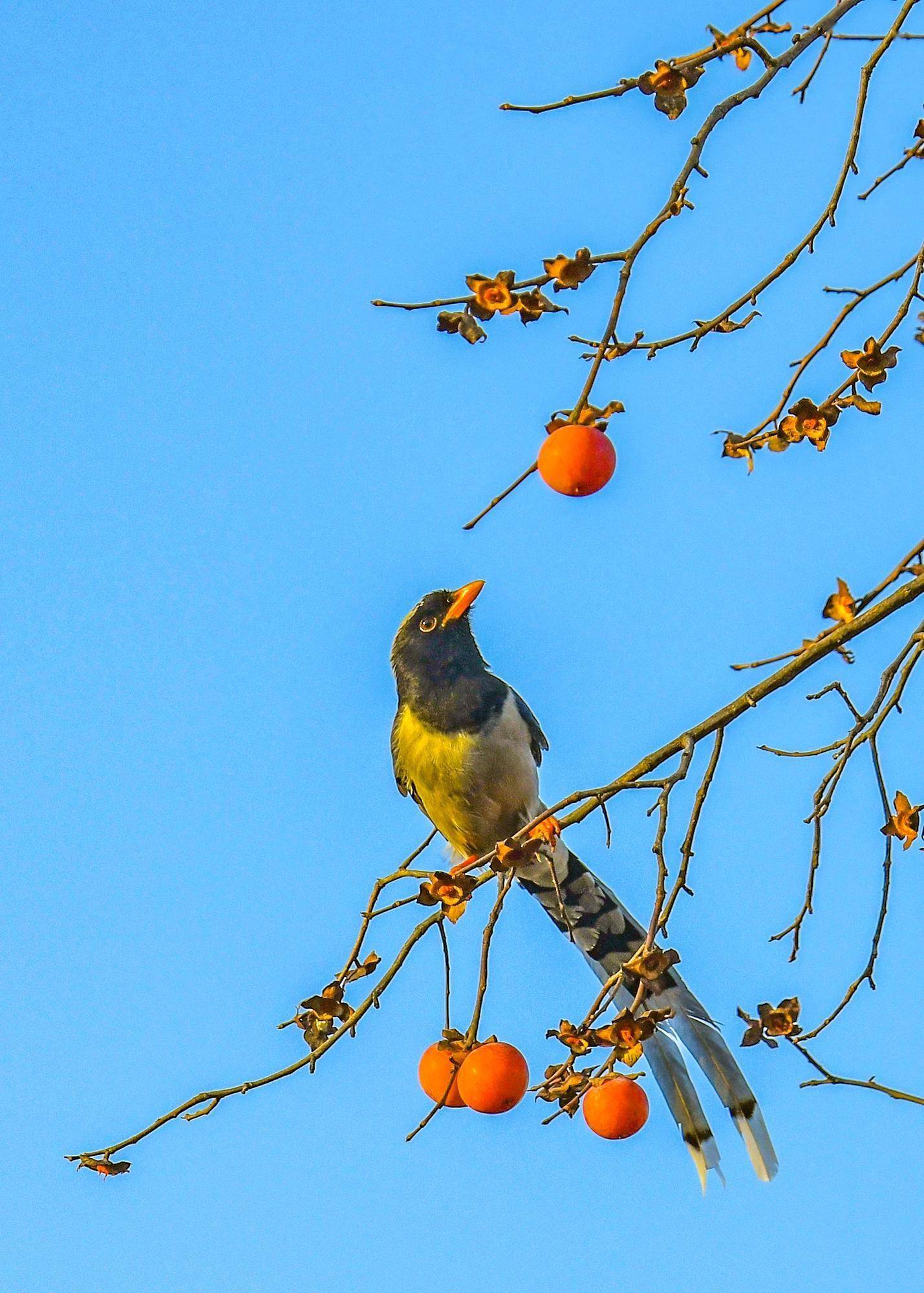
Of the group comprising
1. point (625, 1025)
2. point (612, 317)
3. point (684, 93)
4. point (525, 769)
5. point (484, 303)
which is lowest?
point (625, 1025)

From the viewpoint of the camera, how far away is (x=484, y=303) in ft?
9.57

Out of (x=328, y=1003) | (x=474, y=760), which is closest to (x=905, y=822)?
(x=328, y=1003)

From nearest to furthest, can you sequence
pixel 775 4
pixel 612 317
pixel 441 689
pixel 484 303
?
pixel 612 317 < pixel 484 303 < pixel 775 4 < pixel 441 689

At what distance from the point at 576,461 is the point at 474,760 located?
310cm

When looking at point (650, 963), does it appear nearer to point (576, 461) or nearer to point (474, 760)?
point (576, 461)

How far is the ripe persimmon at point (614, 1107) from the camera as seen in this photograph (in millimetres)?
3078

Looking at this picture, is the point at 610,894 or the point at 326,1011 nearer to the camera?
the point at 326,1011

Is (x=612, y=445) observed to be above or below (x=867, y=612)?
above

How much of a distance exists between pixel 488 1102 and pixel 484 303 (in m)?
1.81

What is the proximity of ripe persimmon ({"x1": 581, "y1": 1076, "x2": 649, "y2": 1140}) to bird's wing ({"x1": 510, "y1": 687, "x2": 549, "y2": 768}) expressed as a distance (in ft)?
10.9

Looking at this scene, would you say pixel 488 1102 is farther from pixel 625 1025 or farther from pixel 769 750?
pixel 769 750

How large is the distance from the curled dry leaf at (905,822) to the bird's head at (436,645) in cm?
328

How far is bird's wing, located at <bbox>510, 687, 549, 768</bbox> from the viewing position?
21.1 feet

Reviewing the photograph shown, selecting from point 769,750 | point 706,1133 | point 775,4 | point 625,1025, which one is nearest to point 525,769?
point 706,1133
